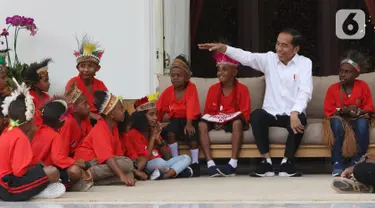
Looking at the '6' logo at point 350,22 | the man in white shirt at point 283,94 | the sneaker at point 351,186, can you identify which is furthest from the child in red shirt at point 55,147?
the '6' logo at point 350,22

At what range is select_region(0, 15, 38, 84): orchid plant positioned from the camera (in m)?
7.78

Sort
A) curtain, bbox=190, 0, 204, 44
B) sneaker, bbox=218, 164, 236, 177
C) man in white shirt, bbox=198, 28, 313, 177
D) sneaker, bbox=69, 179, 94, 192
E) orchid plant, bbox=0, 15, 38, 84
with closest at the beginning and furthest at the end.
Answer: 1. sneaker, bbox=69, 179, 94, 192
2. man in white shirt, bbox=198, 28, 313, 177
3. sneaker, bbox=218, 164, 236, 177
4. orchid plant, bbox=0, 15, 38, 84
5. curtain, bbox=190, 0, 204, 44

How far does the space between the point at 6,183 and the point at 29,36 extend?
3500mm

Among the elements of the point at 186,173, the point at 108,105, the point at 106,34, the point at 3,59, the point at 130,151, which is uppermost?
the point at 106,34

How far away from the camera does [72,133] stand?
6.47m

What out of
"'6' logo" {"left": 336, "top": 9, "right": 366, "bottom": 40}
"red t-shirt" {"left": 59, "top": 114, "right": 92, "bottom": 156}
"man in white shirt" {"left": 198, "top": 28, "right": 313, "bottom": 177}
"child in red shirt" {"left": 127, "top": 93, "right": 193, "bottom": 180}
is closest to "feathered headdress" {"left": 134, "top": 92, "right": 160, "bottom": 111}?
"child in red shirt" {"left": 127, "top": 93, "right": 193, "bottom": 180}

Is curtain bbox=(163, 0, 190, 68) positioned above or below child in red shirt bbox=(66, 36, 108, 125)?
above

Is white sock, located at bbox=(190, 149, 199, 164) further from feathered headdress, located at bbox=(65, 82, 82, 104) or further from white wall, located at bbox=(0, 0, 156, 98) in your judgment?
white wall, located at bbox=(0, 0, 156, 98)

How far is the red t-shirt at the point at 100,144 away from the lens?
6.18 metres

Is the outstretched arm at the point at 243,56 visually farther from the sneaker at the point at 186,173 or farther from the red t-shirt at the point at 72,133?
the red t-shirt at the point at 72,133

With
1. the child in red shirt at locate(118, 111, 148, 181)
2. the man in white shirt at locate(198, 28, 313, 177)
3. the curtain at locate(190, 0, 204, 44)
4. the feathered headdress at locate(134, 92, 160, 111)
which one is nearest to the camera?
the child in red shirt at locate(118, 111, 148, 181)

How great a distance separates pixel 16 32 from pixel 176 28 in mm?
1779

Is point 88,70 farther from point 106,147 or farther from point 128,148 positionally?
point 106,147

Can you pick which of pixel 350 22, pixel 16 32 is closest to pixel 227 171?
pixel 16 32
